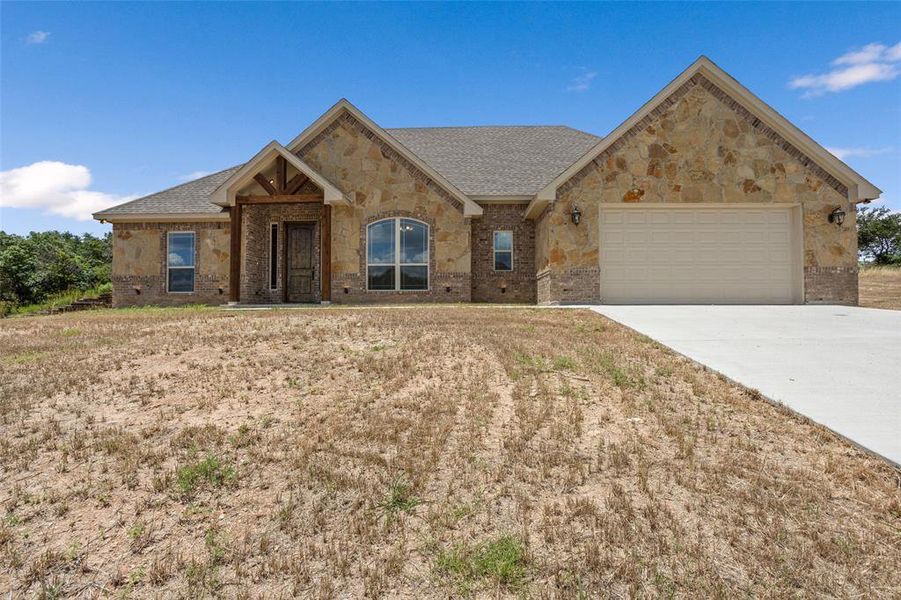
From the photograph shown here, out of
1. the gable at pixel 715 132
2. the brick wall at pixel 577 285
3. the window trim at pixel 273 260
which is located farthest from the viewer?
the window trim at pixel 273 260

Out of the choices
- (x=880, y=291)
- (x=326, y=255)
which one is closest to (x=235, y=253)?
(x=326, y=255)

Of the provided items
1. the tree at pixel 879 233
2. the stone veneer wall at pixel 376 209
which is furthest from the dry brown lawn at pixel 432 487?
the tree at pixel 879 233

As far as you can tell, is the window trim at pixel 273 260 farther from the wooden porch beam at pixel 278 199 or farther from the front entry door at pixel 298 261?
the wooden porch beam at pixel 278 199

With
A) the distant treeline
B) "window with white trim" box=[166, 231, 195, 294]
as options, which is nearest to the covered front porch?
"window with white trim" box=[166, 231, 195, 294]

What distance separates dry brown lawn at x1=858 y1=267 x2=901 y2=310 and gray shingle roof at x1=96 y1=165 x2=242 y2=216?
2015 centimetres

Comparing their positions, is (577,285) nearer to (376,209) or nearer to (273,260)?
(376,209)

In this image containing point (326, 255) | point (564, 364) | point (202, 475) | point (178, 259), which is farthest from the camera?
point (178, 259)

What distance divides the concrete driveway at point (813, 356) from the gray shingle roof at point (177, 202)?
1375 centimetres

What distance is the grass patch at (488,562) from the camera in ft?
8.14

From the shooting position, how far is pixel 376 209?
14.8m

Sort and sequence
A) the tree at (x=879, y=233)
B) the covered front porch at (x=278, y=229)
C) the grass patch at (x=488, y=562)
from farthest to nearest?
the tree at (x=879, y=233)
the covered front porch at (x=278, y=229)
the grass patch at (x=488, y=562)

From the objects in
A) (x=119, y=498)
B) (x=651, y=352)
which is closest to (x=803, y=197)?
(x=651, y=352)

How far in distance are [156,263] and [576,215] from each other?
1365 centimetres

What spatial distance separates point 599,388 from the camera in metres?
5.00
